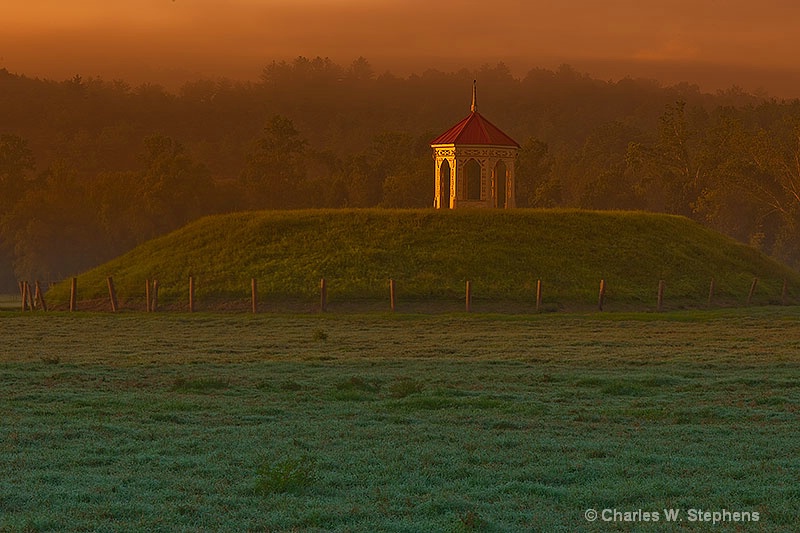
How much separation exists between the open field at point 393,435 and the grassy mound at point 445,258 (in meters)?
27.0

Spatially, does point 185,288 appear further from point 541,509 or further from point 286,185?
point 286,185

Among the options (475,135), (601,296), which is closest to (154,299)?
(601,296)

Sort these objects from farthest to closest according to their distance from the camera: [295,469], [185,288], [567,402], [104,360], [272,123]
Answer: [272,123] → [185,288] → [104,360] → [567,402] → [295,469]

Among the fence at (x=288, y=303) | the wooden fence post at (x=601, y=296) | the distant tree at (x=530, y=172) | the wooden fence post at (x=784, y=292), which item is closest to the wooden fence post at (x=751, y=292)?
the wooden fence post at (x=784, y=292)

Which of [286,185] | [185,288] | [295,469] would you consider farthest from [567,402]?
[286,185]

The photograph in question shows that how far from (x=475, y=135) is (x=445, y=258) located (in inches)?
589

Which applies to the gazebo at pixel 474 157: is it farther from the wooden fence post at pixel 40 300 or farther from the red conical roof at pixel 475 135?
the wooden fence post at pixel 40 300

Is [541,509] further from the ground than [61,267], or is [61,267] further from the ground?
[541,509]

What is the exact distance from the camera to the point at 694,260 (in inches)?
3145

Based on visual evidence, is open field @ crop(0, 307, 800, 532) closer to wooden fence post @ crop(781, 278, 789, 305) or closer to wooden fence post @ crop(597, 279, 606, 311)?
wooden fence post @ crop(597, 279, 606, 311)

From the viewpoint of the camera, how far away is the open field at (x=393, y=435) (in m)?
14.6

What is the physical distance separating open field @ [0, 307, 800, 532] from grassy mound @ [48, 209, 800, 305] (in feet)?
88.7

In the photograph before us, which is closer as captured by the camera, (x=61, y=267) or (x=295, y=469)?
(x=295, y=469)

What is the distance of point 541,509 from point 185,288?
190 ft
